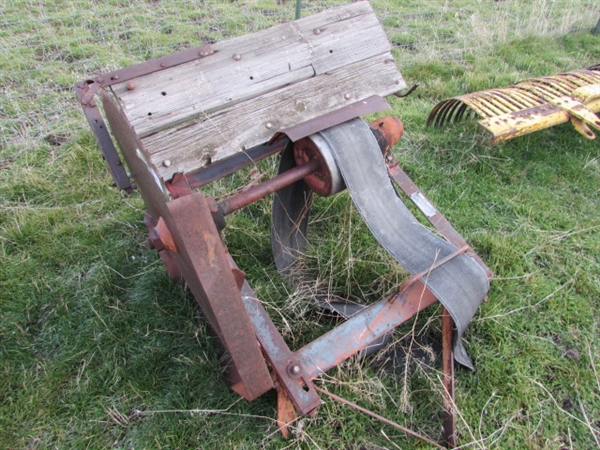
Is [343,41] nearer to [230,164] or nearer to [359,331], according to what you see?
[230,164]

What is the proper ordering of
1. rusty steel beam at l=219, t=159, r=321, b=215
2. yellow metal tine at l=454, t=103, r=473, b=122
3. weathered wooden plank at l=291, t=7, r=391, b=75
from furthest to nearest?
yellow metal tine at l=454, t=103, r=473, b=122
weathered wooden plank at l=291, t=7, r=391, b=75
rusty steel beam at l=219, t=159, r=321, b=215

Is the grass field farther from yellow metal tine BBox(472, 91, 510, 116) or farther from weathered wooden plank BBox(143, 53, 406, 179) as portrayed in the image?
weathered wooden plank BBox(143, 53, 406, 179)

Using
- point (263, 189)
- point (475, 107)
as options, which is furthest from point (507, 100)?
point (263, 189)

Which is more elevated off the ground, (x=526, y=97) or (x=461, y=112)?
(x=526, y=97)

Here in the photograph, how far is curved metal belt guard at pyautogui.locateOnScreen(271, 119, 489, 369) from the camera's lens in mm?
2080

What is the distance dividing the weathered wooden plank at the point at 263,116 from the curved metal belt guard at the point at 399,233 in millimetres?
307

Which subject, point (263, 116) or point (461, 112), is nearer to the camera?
point (263, 116)

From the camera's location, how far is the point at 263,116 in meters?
2.36

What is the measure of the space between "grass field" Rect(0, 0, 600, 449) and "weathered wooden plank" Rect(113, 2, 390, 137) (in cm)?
109

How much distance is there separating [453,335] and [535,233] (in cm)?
144

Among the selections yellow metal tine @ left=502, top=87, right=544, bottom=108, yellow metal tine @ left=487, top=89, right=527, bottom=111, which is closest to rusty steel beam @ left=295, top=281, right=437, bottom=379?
yellow metal tine @ left=487, top=89, right=527, bottom=111

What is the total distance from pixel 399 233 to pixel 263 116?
91 cm

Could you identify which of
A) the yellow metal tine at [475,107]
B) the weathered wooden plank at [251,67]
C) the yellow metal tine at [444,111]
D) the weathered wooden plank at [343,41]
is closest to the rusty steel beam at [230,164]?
the weathered wooden plank at [251,67]

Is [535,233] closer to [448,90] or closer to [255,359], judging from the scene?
[448,90]
